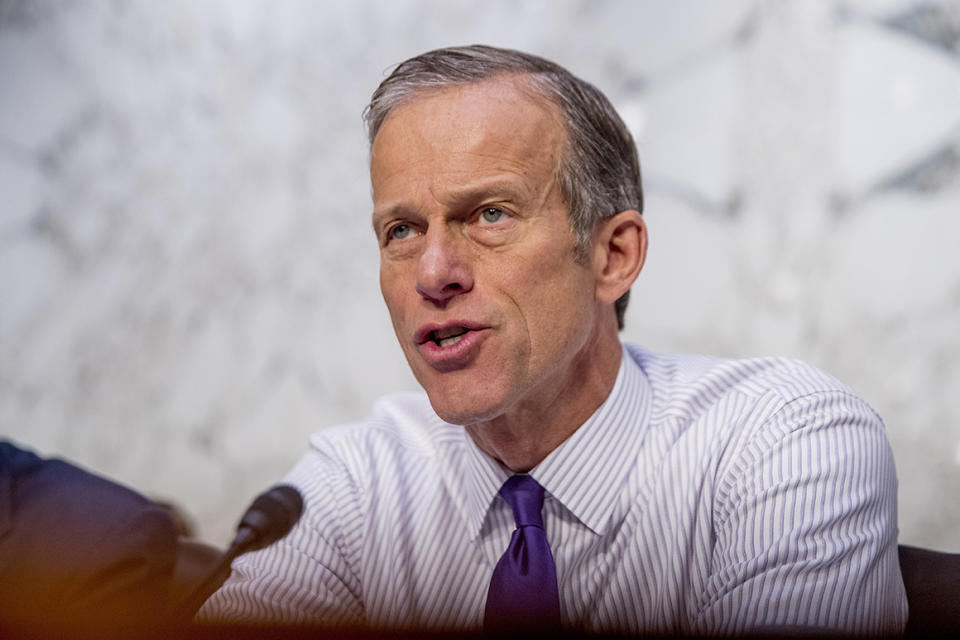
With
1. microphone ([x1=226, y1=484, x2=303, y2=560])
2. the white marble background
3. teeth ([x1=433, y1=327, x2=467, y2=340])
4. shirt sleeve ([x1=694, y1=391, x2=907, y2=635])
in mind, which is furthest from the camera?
the white marble background

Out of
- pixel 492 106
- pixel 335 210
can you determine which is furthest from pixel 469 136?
pixel 335 210

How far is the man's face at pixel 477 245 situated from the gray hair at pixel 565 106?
0.8 inches

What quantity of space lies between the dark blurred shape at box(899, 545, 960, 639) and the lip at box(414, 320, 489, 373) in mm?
640

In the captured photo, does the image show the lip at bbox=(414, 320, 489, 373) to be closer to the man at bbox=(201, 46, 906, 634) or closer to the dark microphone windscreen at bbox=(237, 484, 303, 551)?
the man at bbox=(201, 46, 906, 634)

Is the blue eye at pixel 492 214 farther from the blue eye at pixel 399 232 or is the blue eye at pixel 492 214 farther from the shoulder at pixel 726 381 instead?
the shoulder at pixel 726 381

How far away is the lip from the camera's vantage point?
1002 mm

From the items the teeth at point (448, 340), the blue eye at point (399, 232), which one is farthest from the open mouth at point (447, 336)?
the blue eye at point (399, 232)

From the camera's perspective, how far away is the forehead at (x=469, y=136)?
1035mm

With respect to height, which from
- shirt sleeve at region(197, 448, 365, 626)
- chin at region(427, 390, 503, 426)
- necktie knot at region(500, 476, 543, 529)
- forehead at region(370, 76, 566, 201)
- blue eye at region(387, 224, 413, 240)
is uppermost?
forehead at region(370, 76, 566, 201)

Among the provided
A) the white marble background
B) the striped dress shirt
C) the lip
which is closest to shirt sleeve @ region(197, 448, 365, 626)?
the striped dress shirt

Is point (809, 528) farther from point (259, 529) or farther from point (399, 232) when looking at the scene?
point (259, 529)

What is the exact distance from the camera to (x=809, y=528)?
95 cm

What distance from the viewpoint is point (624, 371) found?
4.16 ft

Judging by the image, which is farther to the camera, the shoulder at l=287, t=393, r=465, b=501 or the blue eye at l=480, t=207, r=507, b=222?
the shoulder at l=287, t=393, r=465, b=501
